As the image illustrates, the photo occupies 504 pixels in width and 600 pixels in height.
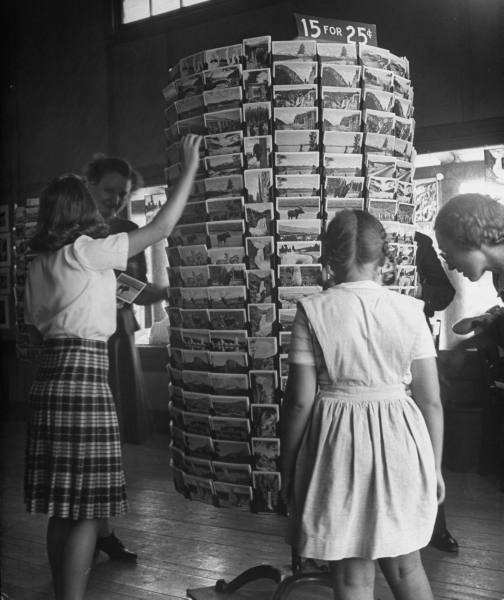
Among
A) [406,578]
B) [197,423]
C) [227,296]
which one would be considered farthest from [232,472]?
[406,578]

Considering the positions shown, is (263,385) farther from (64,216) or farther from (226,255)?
(64,216)

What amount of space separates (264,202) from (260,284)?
0.24 m

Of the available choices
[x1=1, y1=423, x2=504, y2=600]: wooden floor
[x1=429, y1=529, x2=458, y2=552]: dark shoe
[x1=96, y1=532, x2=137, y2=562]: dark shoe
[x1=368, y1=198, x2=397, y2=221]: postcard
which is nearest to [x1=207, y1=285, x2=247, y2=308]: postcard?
[x1=368, y1=198, x2=397, y2=221]: postcard

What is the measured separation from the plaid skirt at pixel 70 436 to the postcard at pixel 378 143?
3.20 ft

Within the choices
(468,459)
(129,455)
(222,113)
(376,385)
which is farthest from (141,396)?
(376,385)

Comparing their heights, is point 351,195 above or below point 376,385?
above

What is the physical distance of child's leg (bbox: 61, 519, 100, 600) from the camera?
182cm

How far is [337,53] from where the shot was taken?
1.92m

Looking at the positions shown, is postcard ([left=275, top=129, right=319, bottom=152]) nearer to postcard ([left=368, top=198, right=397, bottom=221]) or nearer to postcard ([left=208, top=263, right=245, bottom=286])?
postcard ([left=368, top=198, right=397, bottom=221])

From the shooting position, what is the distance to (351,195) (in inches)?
75.9

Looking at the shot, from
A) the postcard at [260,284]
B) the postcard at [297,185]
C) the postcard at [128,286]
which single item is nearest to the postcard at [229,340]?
the postcard at [260,284]

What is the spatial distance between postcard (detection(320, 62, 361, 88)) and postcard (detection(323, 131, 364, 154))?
0.46 ft

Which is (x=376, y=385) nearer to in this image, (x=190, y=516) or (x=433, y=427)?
(x=433, y=427)

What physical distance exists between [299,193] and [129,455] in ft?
10.1
